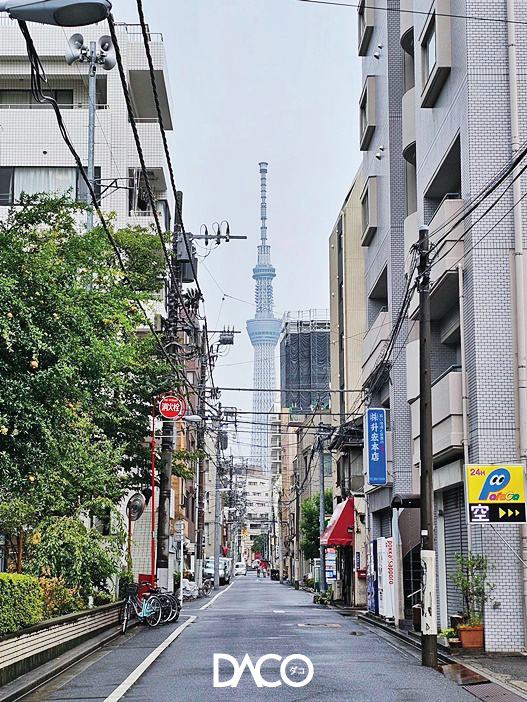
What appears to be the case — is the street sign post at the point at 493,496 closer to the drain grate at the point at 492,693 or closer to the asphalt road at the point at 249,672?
the asphalt road at the point at 249,672

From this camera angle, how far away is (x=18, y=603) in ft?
51.9

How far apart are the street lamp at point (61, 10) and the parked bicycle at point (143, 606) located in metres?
19.2

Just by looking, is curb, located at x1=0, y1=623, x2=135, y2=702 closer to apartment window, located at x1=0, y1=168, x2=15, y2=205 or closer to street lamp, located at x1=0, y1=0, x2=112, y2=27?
street lamp, located at x1=0, y1=0, x2=112, y2=27

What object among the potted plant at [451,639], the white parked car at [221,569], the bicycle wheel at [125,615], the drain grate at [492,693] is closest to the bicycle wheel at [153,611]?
the bicycle wheel at [125,615]

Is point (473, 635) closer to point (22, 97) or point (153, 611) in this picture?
point (153, 611)

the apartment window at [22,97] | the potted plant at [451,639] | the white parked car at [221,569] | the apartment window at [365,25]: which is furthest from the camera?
the white parked car at [221,569]

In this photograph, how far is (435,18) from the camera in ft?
77.0

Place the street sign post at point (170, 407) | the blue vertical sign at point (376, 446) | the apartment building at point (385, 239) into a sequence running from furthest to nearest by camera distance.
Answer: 1. the apartment building at point (385, 239)
2. the blue vertical sign at point (376, 446)
3. the street sign post at point (170, 407)

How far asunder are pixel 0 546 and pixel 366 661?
648 inches

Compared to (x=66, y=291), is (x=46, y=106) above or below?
above

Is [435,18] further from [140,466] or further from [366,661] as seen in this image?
[140,466]

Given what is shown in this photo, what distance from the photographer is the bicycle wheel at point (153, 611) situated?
90.1 feet

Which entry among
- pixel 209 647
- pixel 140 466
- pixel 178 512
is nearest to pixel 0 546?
pixel 140 466

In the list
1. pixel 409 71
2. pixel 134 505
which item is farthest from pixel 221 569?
pixel 409 71
